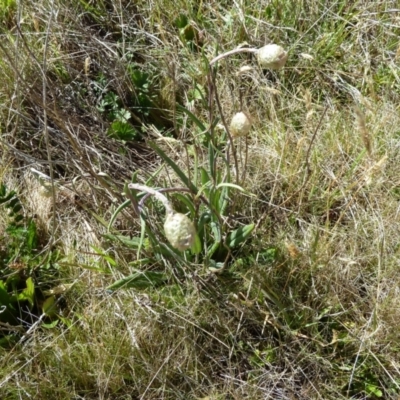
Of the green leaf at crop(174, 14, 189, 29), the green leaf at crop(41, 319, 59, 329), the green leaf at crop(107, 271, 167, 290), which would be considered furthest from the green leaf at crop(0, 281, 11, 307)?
the green leaf at crop(174, 14, 189, 29)

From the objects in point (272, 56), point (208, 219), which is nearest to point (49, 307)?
point (208, 219)

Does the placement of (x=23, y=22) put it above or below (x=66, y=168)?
above

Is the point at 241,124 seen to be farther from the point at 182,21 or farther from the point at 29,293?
the point at 182,21

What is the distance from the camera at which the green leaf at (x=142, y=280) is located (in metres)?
1.34

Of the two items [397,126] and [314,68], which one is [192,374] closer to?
[397,126]

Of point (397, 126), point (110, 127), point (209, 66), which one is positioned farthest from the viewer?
point (110, 127)

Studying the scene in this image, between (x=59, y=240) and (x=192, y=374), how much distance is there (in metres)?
0.51

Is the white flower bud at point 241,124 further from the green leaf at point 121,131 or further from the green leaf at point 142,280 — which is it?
the green leaf at point 121,131

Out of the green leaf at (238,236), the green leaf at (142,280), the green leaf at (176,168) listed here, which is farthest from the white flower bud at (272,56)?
the green leaf at (142,280)

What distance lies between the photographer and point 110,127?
176cm

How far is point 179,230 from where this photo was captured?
875 mm

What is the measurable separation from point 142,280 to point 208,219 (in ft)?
0.69

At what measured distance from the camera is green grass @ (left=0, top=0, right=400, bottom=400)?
4.33ft

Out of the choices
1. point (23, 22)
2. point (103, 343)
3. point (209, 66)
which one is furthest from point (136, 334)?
point (23, 22)
